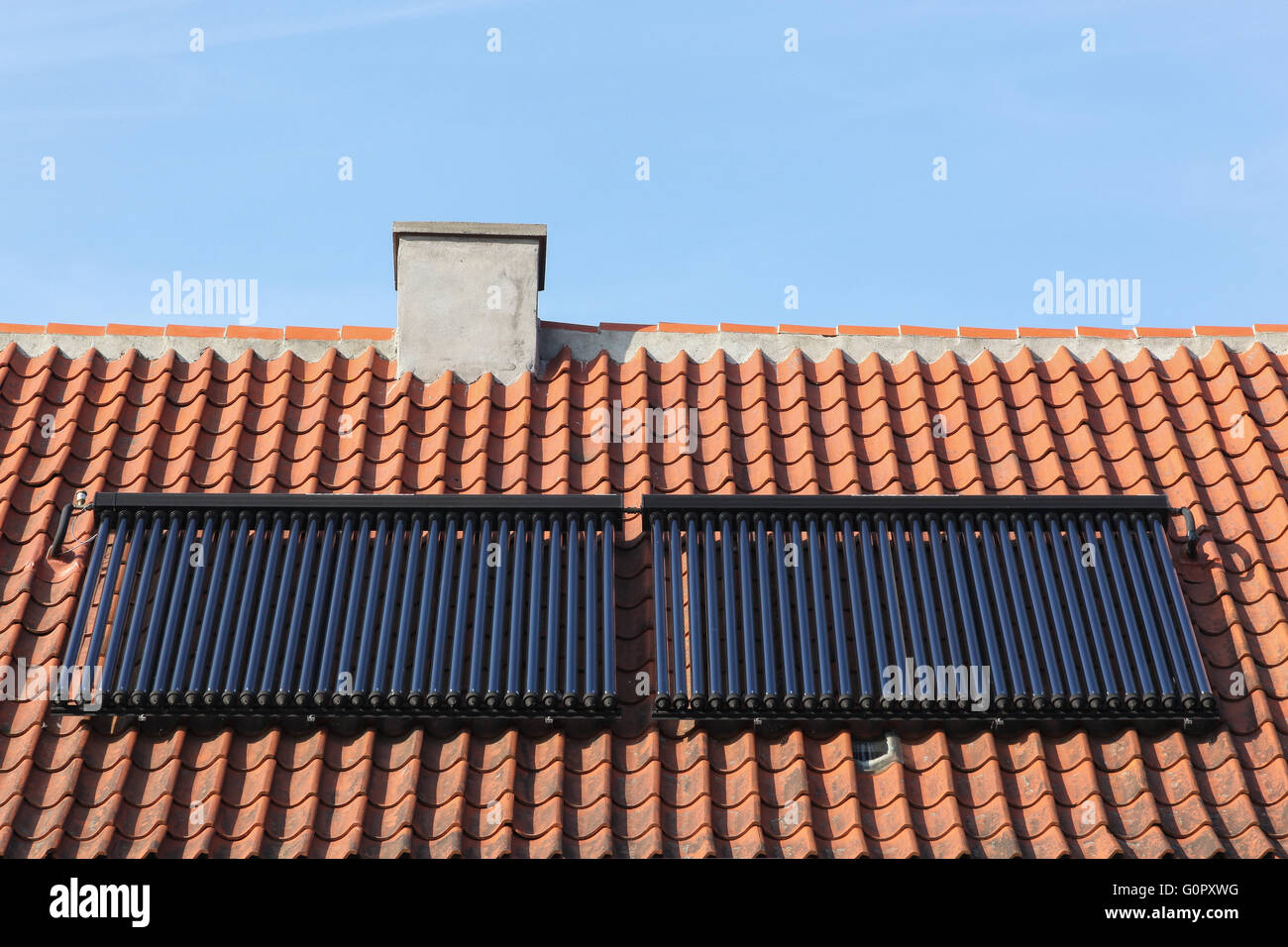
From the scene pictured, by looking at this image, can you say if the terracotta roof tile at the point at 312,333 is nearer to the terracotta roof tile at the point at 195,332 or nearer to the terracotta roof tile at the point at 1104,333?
the terracotta roof tile at the point at 195,332

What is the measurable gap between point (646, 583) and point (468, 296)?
2.81m

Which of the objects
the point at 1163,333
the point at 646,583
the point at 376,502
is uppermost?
the point at 1163,333

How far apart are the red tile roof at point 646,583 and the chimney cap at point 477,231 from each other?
0.82 m

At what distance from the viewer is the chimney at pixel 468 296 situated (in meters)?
9.86

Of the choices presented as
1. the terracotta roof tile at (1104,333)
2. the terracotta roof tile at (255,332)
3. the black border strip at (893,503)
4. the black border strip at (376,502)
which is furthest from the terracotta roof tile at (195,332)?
the terracotta roof tile at (1104,333)

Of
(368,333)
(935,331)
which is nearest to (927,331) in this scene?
(935,331)

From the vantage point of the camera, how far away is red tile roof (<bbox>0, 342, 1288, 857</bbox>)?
6.93 meters

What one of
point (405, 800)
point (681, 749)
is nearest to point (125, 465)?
point (405, 800)

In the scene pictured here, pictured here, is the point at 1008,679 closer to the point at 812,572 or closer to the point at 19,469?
the point at 812,572

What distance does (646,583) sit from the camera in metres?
8.11

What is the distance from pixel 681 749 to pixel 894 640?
1.17 meters

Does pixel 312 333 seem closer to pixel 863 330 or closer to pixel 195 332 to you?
pixel 195 332

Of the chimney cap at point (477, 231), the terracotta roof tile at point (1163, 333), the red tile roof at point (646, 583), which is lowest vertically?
the red tile roof at point (646, 583)

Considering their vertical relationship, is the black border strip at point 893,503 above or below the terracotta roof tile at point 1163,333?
below
